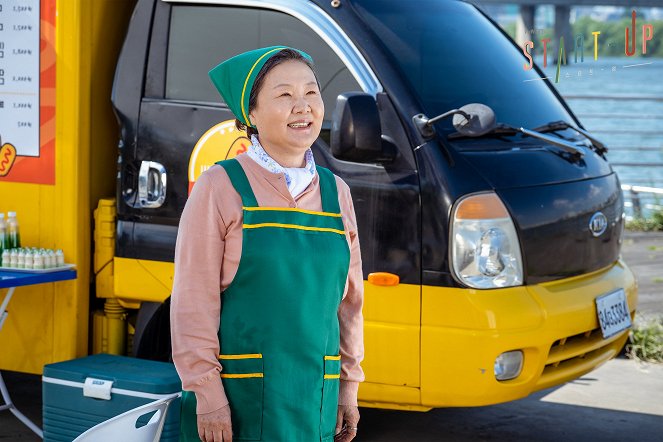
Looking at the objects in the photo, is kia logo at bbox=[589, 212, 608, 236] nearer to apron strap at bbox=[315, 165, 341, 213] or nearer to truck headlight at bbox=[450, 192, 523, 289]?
truck headlight at bbox=[450, 192, 523, 289]

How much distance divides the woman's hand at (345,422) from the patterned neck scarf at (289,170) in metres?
0.64

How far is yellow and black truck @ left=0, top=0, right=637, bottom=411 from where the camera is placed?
4637 mm

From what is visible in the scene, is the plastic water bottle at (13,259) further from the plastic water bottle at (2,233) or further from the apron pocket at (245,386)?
the apron pocket at (245,386)

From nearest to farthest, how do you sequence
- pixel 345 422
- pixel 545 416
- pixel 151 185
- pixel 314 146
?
1. pixel 345 422
2. pixel 314 146
3. pixel 151 185
4. pixel 545 416

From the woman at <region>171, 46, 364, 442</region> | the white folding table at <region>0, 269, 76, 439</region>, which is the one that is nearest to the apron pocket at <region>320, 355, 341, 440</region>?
the woman at <region>171, 46, 364, 442</region>

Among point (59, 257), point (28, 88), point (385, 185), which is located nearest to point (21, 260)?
point (59, 257)

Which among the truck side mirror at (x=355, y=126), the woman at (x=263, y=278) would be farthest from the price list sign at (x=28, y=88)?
the woman at (x=263, y=278)

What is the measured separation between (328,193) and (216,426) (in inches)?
27.1

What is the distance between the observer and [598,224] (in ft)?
16.9

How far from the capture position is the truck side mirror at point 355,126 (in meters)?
4.49

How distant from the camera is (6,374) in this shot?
6688 millimetres

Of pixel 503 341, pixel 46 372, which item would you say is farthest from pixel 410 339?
pixel 46 372

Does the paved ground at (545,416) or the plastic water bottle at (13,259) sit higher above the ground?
the plastic water bottle at (13,259)

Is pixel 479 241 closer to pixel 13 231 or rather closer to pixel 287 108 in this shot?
pixel 287 108
